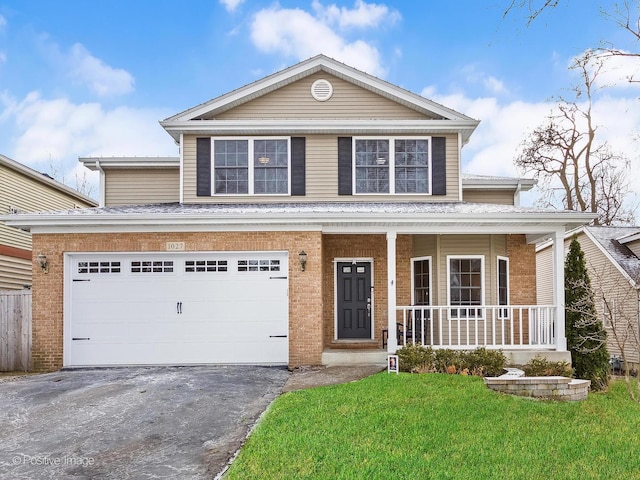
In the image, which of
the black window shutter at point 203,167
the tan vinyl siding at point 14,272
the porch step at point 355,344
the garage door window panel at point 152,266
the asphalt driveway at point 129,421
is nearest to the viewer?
the asphalt driveway at point 129,421

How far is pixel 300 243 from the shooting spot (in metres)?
10.5

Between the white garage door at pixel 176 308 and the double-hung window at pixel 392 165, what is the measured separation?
3.37m

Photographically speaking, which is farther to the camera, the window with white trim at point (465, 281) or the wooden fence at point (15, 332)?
the window with white trim at point (465, 281)

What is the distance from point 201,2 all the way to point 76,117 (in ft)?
65.6

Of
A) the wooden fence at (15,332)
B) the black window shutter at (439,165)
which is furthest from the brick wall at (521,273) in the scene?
the wooden fence at (15,332)

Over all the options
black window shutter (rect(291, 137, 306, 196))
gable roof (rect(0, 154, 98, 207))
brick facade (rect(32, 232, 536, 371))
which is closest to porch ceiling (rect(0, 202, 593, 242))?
brick facade (rect(32, 232, 536, 371))

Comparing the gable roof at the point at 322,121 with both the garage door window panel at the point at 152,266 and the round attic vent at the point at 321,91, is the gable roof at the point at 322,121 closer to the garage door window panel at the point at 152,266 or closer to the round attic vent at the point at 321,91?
the round attic vent at the point at 321,91

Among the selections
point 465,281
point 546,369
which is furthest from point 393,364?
point 465,281

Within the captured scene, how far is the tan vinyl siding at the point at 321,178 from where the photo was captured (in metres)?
12.5

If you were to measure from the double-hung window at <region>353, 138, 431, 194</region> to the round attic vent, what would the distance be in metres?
1.42

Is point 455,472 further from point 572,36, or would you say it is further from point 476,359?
point 572,36

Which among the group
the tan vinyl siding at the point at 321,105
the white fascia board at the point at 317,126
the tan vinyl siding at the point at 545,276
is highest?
the tan vinyl siding at the point at 321,105

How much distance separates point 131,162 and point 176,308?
5.38 meters

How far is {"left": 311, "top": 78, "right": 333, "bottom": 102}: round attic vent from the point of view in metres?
13.0
